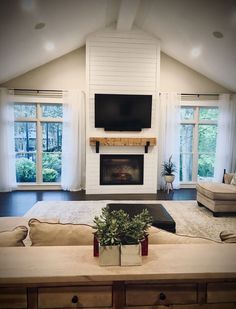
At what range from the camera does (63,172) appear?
19.9 feet

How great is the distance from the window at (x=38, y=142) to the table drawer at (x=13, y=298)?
209 inches

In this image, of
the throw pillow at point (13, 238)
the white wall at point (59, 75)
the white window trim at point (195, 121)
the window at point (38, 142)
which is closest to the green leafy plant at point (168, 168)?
the white window trim at point (195, 121)

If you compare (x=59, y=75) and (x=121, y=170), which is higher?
(x=59, y=75)

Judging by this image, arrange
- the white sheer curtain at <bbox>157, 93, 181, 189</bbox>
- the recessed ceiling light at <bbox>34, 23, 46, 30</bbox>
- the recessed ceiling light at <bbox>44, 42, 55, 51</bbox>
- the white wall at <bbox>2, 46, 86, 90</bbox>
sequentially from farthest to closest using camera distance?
1. the white sheer curtain at <bbox>157, 93, 181, 189</bbox>
2. the white wall at <bbox>2, 46, 86, 90</bbox>
3. the recessed ceiling light at <bbox>44, 42, 55, 51</bbox>
4. the recessed ceiling light at <bbox>34, 23, 46, 30</bbox>

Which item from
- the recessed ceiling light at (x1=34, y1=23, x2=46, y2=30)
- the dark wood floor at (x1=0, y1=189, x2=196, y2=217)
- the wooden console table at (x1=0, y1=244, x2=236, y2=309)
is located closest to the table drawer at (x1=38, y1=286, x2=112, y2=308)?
the wooden console table at (x1=0, y1=244, x2=236, y2=309)

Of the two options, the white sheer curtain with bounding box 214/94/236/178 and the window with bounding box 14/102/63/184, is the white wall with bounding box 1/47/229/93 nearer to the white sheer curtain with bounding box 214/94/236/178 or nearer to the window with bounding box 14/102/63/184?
the window with bounding box 14/102/63/184

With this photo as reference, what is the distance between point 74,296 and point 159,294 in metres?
0.41

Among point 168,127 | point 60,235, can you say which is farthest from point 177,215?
point 60,235

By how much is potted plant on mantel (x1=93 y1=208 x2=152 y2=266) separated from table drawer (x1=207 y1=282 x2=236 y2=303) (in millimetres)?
373

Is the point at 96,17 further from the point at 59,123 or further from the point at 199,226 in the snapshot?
the point at 199,226

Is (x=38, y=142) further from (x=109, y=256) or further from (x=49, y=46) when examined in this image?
(x=109, y=256)

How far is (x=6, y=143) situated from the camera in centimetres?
580

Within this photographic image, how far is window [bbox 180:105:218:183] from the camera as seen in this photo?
6438 millimetres

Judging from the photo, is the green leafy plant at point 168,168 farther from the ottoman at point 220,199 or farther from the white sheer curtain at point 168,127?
the ottoman at point 220,199
